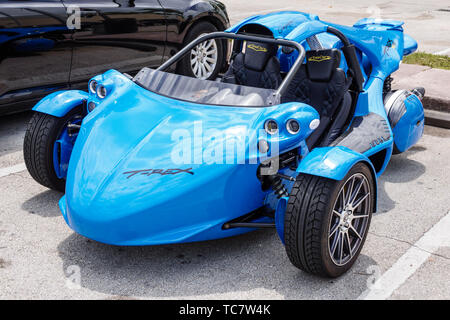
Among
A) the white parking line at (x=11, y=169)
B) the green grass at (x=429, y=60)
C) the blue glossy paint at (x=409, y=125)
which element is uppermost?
the blue glossy paint at (x=409, y=125)

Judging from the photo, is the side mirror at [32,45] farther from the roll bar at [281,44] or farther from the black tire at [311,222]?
the black tire at [311,222]

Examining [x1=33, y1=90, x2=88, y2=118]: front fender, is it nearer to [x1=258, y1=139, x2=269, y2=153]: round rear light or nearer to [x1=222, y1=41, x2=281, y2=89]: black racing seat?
[x1=222, y1=41, x2=281, y2=89]: black racing seat

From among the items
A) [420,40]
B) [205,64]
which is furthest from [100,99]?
[420,40]

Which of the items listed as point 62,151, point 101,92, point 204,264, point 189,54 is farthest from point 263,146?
point 189,54

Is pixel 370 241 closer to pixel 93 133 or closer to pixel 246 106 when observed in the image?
pixel 246 106

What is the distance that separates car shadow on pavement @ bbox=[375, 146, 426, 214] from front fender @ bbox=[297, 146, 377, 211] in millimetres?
1236

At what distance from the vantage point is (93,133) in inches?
146

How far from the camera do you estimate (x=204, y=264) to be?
11.7 ft

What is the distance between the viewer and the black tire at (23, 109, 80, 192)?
4145 millimetres

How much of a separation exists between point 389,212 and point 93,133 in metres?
2.25

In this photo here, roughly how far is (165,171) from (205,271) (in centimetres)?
67

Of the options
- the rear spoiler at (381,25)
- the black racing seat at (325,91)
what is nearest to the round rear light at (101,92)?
the black racing seat at (325,91)

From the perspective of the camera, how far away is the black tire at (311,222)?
316cm

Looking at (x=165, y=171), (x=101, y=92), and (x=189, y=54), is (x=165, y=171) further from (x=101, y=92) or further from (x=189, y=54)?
(x=189, y=54)
